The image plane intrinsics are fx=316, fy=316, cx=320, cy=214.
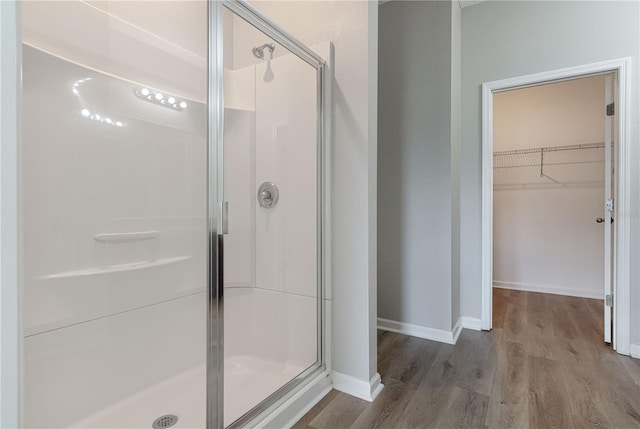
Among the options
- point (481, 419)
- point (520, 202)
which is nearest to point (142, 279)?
point (481, 419)

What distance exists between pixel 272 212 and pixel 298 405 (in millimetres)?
1053

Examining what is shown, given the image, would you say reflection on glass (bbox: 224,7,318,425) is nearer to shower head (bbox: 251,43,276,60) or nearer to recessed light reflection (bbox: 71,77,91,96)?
shower head (bbox: 251,43,276,60)

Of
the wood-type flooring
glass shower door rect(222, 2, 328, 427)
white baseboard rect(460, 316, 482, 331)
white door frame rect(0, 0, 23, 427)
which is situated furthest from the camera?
white baseboard rect(460, 316, 482, 331)

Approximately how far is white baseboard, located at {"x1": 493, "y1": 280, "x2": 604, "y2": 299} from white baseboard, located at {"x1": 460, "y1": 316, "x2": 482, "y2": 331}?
5.21 feet

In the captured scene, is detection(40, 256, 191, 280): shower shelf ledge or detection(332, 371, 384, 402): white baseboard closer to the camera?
detection(40, 256, 191, 280): shower shelf ledge

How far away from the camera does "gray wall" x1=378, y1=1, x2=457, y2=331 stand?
7.82ft

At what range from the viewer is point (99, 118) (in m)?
1.50

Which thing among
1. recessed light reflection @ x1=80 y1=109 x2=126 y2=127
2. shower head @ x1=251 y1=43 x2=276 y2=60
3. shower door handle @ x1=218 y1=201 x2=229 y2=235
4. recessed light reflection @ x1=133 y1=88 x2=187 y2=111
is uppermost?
shower head @ x1=251 y1=43 x2=276 y2=60

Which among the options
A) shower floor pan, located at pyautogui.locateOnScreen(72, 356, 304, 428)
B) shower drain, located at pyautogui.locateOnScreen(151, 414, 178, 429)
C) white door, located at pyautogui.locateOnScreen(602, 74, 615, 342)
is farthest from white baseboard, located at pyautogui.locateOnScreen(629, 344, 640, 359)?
shower drain, located at pyautogui.locateOnScreen(151, 414, 178, 429)

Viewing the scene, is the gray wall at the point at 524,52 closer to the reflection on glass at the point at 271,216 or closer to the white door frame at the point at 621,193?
the white door frame at the point at 621,193

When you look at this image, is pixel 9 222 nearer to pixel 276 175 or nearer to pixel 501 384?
pixel 276 175

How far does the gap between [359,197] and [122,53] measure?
1424 mm

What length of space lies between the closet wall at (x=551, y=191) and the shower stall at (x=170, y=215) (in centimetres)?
308

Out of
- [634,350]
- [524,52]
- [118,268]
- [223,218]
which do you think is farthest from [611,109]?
[118,268]
